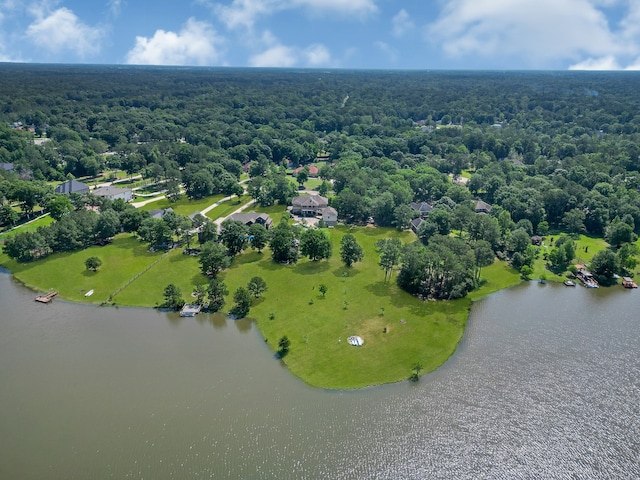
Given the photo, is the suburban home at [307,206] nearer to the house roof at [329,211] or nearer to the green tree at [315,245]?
the house roof at [329,211]

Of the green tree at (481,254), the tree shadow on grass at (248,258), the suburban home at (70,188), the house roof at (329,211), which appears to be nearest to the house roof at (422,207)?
the house roof at (329,211)

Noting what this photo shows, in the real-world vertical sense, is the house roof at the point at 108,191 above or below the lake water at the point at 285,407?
above

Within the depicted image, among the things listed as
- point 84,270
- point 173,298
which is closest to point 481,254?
point 173,298

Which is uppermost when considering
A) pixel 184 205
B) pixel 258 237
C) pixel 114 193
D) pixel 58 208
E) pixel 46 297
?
pixel 58 208

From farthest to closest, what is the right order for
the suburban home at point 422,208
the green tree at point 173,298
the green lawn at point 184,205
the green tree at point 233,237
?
1. the green lawn at point 184,205
2. the suburban home at point 422,208
3. the green tree at point 233,237
4. the green tree at point 173,298

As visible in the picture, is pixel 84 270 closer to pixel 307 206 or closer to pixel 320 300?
pixel 320 300

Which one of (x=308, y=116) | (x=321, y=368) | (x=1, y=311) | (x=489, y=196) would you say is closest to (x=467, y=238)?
(x=489, y=196)

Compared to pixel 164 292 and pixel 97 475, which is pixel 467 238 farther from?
pixel 97 475

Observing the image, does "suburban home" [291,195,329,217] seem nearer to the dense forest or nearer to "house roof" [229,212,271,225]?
the dense forest
